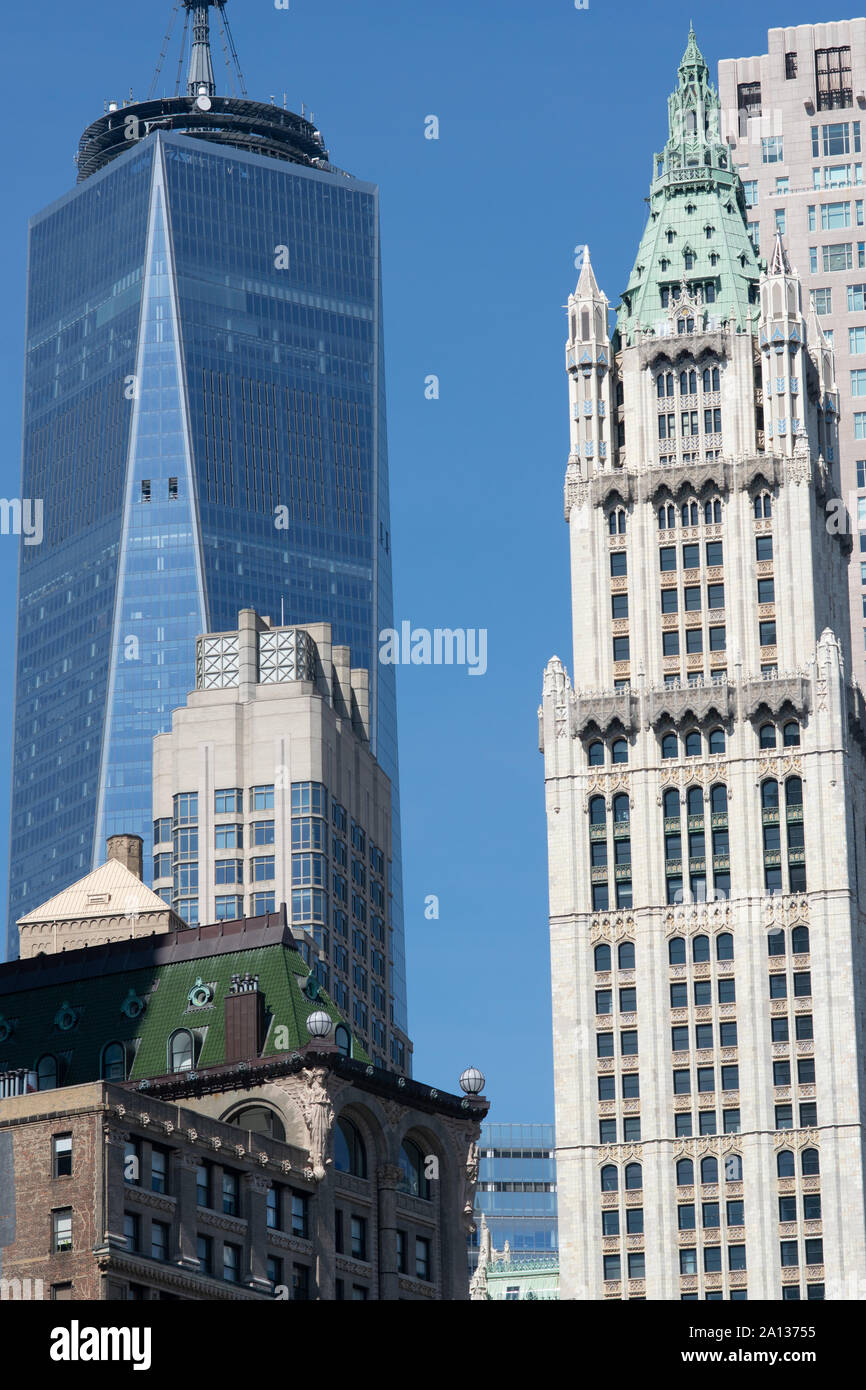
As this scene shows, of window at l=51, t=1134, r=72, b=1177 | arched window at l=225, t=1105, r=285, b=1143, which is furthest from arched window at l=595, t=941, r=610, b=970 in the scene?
window at l=51, t=1134, r=72, b=1177

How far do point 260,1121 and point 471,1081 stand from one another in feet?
45.4

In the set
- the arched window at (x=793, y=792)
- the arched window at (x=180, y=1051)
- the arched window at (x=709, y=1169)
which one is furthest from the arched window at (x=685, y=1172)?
the arched window at (x=180, y=1051)

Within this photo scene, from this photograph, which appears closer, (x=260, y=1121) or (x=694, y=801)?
(x=260, y=1121)

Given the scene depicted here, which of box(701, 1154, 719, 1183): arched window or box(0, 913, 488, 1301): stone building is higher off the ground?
box(701, 1154, 719, 1183): arched window

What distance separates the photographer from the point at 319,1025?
123 metres

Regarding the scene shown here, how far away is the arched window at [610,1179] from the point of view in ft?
583

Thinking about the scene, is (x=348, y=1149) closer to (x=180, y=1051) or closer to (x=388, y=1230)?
(x=388, y=1230)

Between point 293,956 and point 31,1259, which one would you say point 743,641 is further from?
point 31,1259

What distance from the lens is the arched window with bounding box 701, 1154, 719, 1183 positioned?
176250 millimetres

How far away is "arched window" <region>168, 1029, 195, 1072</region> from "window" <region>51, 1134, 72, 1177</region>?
2069cm

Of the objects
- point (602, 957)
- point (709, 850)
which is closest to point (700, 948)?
point (602, 957)

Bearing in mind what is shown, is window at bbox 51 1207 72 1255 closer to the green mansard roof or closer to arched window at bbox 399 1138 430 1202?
the green mansard roof

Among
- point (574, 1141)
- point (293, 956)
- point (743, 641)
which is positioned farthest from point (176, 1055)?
point (743, 641)
